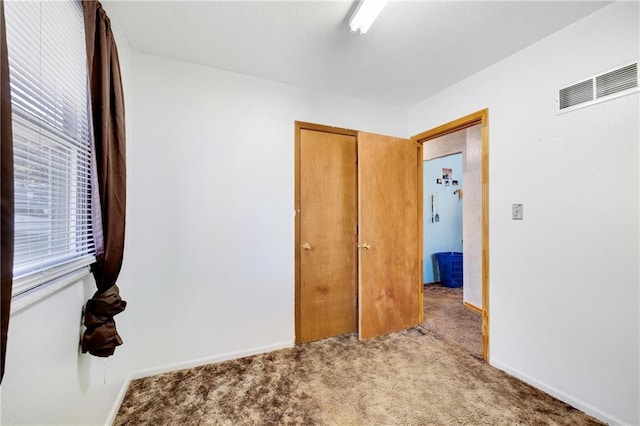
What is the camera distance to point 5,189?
0.57 meters

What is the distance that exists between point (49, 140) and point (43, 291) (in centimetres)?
59

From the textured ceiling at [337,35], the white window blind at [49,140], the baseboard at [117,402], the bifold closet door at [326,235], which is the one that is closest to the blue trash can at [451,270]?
the bifold closet door at [326,235]

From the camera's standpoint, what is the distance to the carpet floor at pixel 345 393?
1.50m

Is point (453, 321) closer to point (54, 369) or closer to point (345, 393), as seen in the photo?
point (345, 393)

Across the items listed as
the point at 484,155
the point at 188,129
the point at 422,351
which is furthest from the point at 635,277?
the point at 188,129

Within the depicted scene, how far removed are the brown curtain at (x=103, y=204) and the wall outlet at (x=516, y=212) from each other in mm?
2627

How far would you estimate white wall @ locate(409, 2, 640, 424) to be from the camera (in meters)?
1.40

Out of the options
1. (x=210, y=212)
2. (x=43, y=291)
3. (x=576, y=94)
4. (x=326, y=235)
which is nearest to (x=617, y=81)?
(x=576, y=94)

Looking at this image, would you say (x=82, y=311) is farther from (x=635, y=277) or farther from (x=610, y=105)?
(x=610, y=105)

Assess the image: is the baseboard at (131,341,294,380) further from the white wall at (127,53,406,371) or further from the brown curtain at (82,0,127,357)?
the brown curtain at (82,0,127,357)

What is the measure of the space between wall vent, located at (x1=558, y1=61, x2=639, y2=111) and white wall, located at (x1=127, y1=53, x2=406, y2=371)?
1881mm

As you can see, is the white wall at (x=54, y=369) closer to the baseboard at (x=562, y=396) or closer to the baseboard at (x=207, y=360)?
the baseboard at (x=207, y=360)

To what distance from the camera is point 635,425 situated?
4.42 feet

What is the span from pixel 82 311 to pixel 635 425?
9.66 feet
